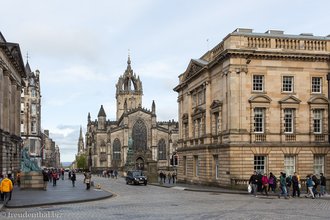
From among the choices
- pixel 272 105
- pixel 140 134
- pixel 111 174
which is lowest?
pixel 111 174

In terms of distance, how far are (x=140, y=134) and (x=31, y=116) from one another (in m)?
29.7

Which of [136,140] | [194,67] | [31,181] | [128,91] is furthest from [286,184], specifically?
[128,91]

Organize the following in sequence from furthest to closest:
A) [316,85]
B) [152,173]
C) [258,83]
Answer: [152,173] → [316,85] → [258,83]

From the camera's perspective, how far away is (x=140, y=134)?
12750cm

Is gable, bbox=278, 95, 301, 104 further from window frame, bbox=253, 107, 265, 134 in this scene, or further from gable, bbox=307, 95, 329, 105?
window frame, bbox=253, 107, 265, 134

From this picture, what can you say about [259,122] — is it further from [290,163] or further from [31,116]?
[31,116]

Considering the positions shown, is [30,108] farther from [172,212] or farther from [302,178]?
[172,212]

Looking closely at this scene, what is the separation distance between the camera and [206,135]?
1927 inches

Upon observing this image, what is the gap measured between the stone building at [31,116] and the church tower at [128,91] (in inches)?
1506

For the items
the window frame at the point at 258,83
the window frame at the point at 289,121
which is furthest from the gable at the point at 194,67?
the window frame at the point at 289,121

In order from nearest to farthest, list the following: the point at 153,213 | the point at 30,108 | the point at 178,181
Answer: the point at 153,213, the point at 178,181, the point at 30,108

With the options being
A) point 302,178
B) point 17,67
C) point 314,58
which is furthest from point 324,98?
point 17,67

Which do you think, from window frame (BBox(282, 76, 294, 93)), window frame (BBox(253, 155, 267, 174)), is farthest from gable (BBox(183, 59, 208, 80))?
window frame (BBox(253, 155, 267, 174))

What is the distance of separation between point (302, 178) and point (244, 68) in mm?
9998
